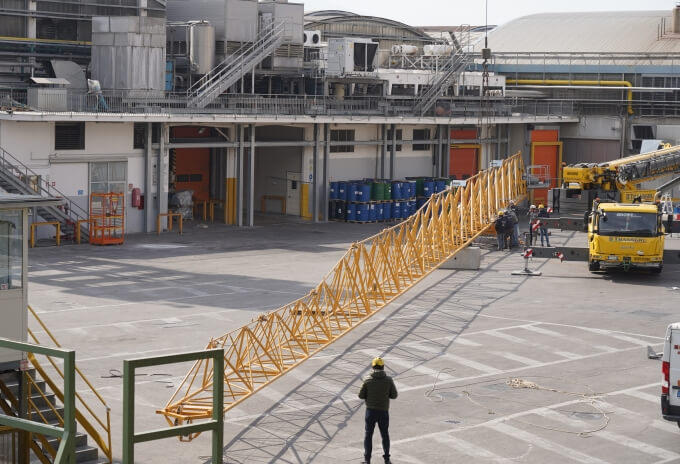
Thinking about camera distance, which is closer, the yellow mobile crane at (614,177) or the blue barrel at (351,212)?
the yellow mobile crane at (614,177)

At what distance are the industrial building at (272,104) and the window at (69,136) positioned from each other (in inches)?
2.1

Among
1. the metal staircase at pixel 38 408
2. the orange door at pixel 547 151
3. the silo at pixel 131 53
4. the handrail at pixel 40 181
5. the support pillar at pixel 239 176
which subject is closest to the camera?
the metal staircase at pixel 38 408

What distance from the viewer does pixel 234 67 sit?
167 ft

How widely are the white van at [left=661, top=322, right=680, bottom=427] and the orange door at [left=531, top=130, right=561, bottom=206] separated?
42.3m

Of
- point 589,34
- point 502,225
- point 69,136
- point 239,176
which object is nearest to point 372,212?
point 239,176

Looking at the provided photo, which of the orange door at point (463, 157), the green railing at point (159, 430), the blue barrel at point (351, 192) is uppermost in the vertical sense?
the orange door at point (463, 157)

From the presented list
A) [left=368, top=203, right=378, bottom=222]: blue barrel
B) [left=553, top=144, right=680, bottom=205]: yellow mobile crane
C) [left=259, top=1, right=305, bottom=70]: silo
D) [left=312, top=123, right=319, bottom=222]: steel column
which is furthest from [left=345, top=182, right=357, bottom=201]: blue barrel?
[left=553, top=144, right=680, bottom=205]: yellow mobile crane

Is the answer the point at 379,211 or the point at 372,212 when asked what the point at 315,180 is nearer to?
the point at 372,212

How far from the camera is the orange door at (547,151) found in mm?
61188

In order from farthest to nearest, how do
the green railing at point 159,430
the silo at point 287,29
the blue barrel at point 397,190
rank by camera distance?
the silo at point 287,29 < the blue barrel at point 397,190 < the green railing at point 159,430

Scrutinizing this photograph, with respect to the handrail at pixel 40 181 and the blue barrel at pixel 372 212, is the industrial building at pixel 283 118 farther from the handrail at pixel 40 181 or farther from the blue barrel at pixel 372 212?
the blue barrel at pixel 372 212

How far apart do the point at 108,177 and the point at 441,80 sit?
21.1 meters

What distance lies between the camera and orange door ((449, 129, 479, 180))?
59469 mm

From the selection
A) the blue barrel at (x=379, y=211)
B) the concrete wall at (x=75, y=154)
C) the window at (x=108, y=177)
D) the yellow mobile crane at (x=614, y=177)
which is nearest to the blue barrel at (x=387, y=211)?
the blue barrel at (x=379, y=211)
